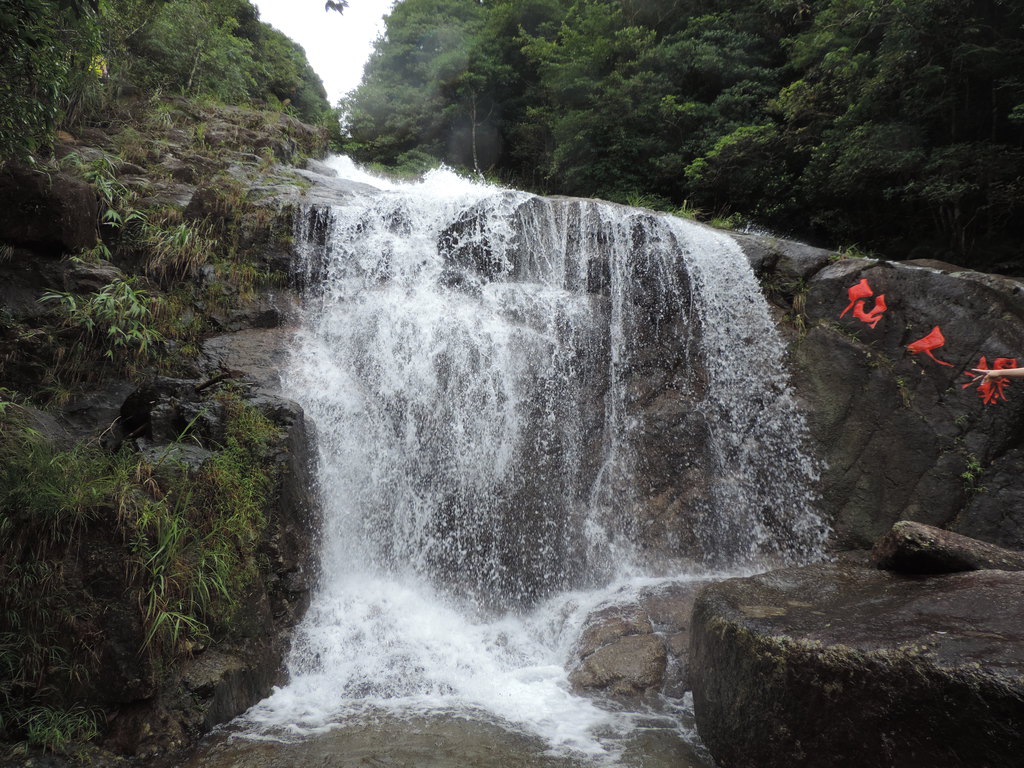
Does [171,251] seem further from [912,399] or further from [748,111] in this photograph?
[748,111]

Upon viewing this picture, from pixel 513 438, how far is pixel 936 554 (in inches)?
164

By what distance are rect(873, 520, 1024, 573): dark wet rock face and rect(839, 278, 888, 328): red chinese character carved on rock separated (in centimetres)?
395

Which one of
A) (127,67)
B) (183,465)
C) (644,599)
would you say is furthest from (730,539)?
(127,67)

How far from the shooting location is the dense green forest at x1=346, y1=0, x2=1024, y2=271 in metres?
9.16

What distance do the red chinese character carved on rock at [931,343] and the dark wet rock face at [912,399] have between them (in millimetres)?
11

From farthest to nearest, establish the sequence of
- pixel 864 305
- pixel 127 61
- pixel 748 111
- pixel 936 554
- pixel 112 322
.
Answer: pixel 748 111 → pixel 127 61 → pixel 864 305 → pixel 112 322 → pixel 936 554

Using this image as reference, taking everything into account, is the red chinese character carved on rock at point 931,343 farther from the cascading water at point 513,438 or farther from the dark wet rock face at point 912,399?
the cascading water at point 513,438

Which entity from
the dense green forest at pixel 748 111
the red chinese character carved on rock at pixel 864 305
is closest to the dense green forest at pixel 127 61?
the dense green forest at pixel 748 111

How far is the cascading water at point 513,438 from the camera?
511 centimetres

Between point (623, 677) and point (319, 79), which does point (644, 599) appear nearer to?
point (623, 677)

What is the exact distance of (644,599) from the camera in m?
5.88

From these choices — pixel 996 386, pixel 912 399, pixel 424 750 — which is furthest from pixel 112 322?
pixel 996 386

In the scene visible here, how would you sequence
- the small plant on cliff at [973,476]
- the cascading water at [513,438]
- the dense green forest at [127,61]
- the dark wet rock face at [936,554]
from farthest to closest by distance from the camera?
the small plant on cliff at [973,476] < the cascading water at [513,438] < the dense green forest at [127,61] < the dark wet rock face at [936,554]

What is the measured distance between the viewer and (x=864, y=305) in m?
7.64
